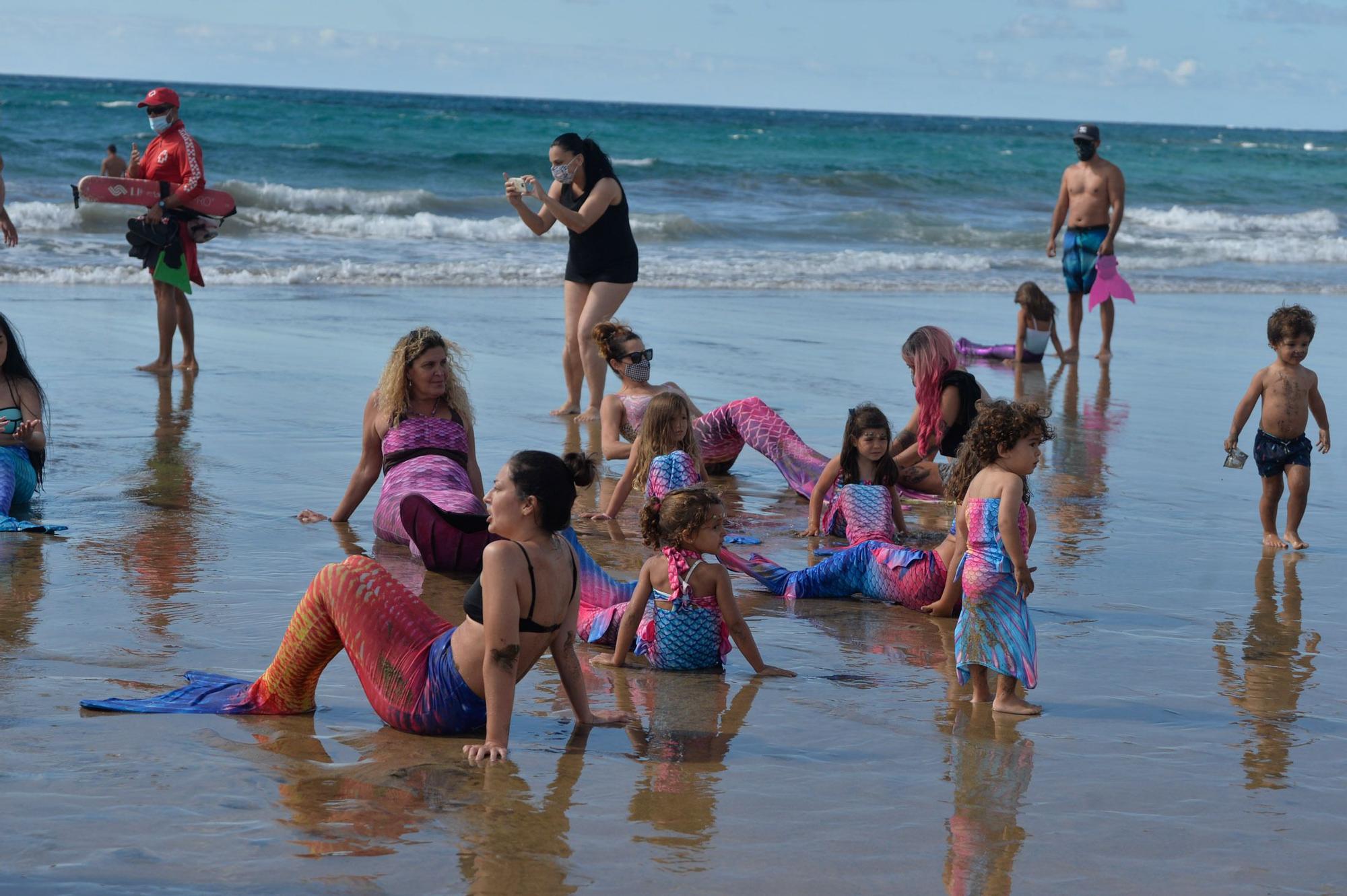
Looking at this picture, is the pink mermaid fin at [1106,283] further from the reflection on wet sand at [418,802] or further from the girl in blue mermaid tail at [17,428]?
the reflection on wet sand at [418,802]

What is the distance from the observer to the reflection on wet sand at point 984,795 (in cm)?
350

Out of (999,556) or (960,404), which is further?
(960,404)

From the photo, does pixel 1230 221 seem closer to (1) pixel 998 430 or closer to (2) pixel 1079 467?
(2) pixel 1079 467

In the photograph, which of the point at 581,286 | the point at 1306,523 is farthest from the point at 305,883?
the point at 581,286

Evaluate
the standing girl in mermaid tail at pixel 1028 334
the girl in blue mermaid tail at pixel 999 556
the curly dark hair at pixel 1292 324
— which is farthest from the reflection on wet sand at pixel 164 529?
the standing girl in mermaid tail at pixel 1028 334

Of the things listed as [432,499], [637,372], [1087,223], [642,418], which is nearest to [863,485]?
[642,418]

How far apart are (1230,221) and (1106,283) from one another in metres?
22.4

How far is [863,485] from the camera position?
22.7 feet

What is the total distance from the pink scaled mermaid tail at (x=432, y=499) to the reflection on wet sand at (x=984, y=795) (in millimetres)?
2320

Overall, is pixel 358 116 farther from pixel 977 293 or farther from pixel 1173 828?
pixel 1173 828

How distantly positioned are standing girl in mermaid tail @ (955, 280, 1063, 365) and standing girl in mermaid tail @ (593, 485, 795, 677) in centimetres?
Answer: 788

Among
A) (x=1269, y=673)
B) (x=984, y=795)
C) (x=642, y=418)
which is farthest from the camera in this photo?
(x=642, y=418)

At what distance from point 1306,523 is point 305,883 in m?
6.01

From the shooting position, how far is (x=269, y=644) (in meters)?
5.12
